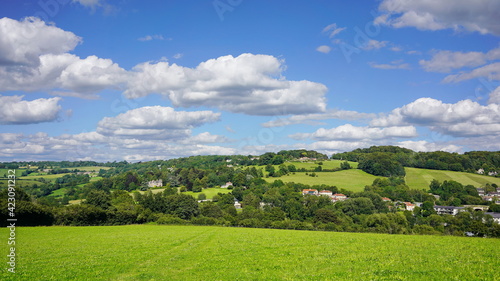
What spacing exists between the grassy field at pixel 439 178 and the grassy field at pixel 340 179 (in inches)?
759

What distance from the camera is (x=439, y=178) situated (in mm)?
146375

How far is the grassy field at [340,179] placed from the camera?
148 meters

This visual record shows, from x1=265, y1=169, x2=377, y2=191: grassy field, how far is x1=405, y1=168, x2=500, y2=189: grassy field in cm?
1929

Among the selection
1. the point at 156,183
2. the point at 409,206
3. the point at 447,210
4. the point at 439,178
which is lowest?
the point at 447,210

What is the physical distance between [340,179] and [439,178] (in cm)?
4559

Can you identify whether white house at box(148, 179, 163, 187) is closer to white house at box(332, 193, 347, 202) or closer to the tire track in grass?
white house at box(332, 193, 347, 202)

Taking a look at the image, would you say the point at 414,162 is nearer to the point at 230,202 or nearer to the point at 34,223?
the point at 230,202

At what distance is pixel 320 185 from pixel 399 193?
110 feet

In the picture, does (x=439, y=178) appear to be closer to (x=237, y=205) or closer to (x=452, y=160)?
(x=452, y=160)

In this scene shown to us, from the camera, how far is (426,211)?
105500mm

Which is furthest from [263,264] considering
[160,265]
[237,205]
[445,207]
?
[445,207]

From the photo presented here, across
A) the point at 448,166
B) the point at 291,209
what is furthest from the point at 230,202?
the point at 448,166

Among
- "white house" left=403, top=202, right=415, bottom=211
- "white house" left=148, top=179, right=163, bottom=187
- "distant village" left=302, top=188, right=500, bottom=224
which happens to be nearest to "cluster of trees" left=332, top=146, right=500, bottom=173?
"distant village" left=302, top=188, right=500, bottom=224

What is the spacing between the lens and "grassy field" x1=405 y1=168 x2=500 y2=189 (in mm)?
137750
